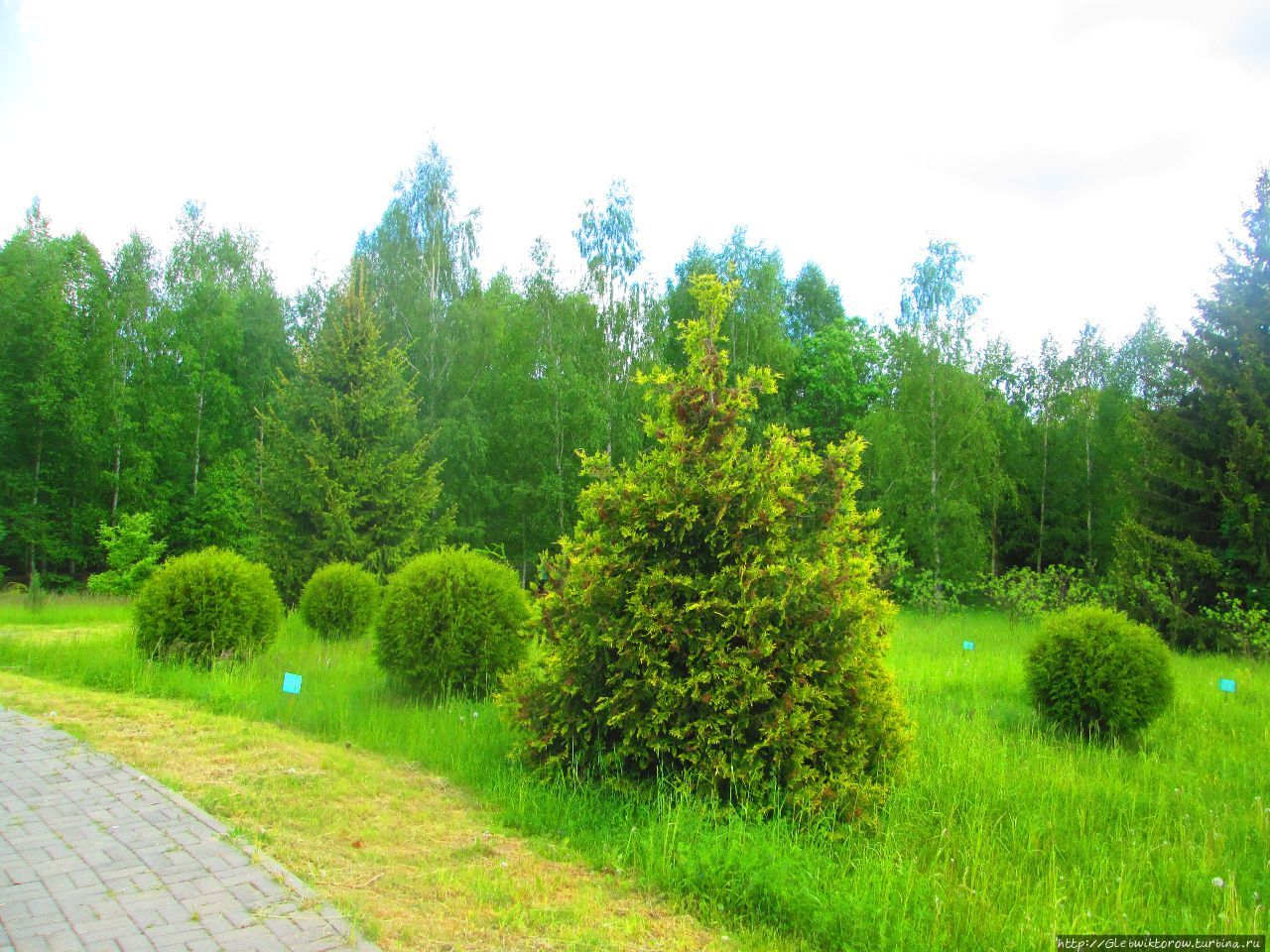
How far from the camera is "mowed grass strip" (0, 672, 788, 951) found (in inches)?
128

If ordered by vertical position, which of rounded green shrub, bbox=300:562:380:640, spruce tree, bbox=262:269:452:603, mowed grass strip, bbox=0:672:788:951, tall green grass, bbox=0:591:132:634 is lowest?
tall green grass, bbox=0:591:132:634

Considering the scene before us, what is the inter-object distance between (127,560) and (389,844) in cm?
1859

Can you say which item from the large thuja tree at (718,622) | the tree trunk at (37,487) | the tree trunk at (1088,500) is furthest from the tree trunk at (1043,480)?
the tree trunk at (37,487)

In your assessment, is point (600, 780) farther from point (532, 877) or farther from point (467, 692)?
point (467, 692)

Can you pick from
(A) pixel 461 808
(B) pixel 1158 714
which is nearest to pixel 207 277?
(A) pixel 461 808

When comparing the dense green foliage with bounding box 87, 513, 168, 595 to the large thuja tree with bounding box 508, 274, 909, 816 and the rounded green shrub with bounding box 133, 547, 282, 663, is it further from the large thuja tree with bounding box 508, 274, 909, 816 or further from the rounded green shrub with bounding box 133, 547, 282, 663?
the large thuja tree with bounding box 508, 274, 909, 816

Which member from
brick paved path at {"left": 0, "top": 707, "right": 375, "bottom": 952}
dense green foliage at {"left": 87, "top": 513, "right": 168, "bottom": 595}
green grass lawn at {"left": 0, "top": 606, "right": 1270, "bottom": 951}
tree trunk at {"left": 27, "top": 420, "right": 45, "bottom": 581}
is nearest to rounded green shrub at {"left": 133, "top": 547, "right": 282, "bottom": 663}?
green grass lawn at {"left": 0, "top": 606, "right": 1270, "bottom": 951}

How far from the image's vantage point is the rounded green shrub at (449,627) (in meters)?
7.46

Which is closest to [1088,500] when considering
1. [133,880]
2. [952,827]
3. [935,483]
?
[935,483]

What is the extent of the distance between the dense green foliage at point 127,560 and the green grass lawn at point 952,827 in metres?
11.4

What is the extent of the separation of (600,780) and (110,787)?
3.12 metres

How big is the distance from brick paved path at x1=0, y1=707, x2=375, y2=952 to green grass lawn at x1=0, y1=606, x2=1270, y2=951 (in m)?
1.50

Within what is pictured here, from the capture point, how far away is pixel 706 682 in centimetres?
451

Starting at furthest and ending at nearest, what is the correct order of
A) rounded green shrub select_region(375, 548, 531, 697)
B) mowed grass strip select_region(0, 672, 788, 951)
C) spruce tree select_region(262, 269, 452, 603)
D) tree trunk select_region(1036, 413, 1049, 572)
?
1. tree trunk select_region(1036, 413, 1049, 572)
2. spruce tree select_region(262, 269, 452, 603)
3. rounded green shrub select_region(375, 548, 531, 697)
4. mowed grass strip select_region(0, 672, 788, 951)
